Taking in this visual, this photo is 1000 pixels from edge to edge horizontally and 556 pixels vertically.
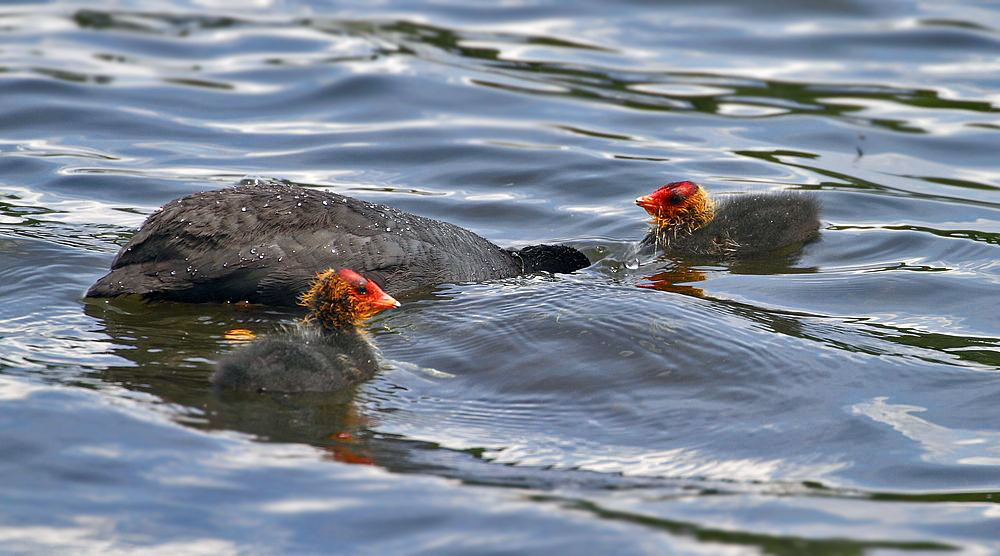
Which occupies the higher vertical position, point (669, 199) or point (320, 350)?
point (669, 199)

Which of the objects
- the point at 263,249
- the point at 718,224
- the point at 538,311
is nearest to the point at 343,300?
the point at 263,249

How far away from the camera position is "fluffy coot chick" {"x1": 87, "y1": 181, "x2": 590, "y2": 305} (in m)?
8.07

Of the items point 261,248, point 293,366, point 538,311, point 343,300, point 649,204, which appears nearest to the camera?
point 293,366

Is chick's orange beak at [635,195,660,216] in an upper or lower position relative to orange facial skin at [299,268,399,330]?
upper

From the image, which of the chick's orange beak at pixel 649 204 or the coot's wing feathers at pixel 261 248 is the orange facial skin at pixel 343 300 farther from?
the chick's orange beak at pixel 649 204

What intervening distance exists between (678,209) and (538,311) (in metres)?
2.58

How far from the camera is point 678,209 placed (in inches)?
412

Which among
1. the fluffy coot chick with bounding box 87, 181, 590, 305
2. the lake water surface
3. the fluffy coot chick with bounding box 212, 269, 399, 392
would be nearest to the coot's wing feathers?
the fluffy coot chick with bounding box 87, 181, 590, 305

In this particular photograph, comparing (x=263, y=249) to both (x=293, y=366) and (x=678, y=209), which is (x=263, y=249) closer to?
(x=293, y=366)

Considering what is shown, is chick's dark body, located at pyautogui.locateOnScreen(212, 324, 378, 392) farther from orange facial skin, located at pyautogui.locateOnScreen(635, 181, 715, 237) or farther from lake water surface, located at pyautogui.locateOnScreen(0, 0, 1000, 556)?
orange facial skin, located at pyautogui.locateOnScreen(635, 181, 715, 237)

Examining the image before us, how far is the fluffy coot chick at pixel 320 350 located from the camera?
6.82 metres

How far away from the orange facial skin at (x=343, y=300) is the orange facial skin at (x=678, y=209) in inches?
140

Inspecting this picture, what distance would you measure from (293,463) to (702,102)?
10638 mm

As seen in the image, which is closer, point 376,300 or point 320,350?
point 320,350
